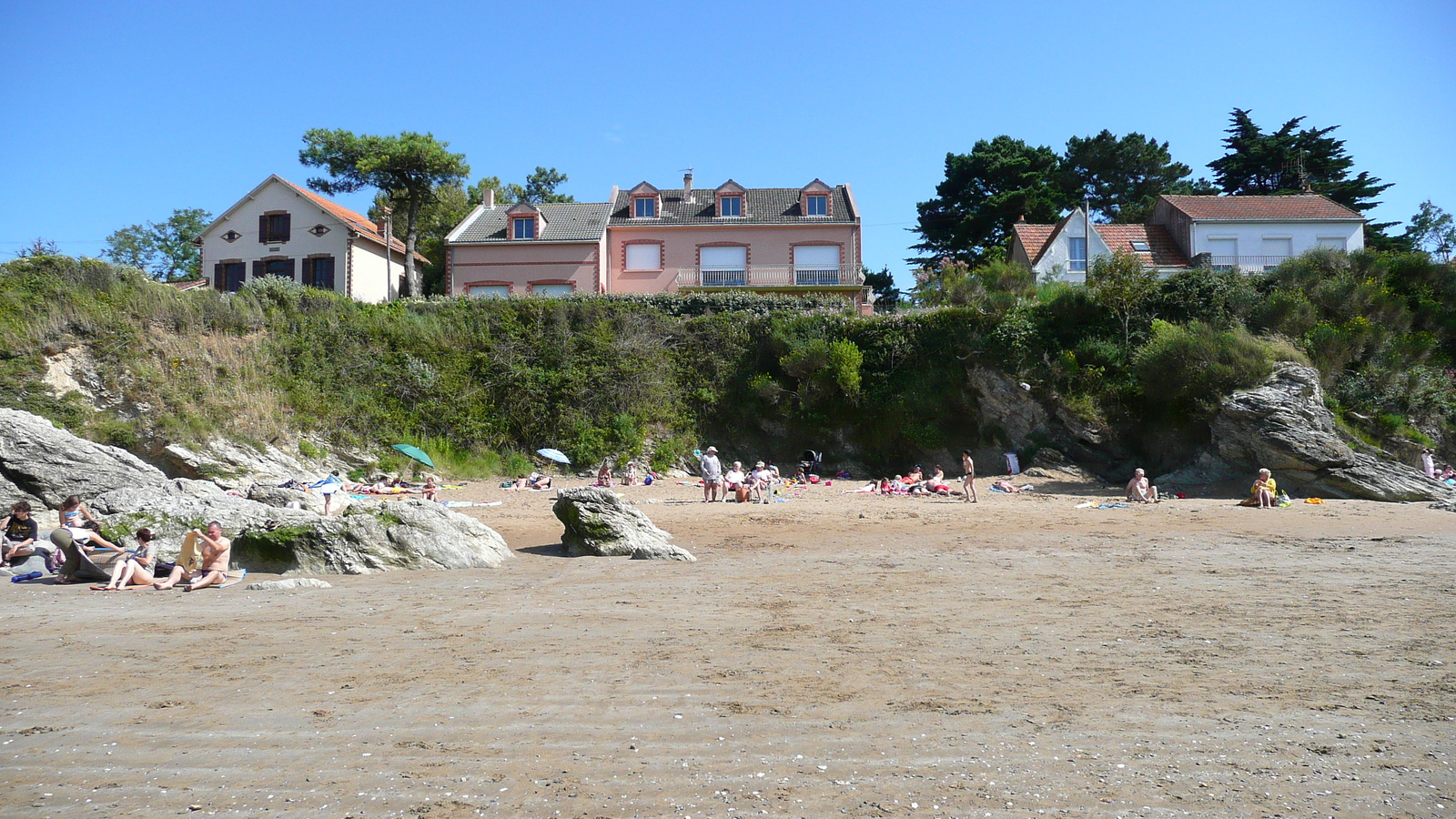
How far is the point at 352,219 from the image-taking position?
117 ft

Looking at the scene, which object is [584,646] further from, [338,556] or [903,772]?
[338,556]

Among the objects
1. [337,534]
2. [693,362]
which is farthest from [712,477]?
[693,362]

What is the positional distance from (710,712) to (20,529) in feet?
36.5

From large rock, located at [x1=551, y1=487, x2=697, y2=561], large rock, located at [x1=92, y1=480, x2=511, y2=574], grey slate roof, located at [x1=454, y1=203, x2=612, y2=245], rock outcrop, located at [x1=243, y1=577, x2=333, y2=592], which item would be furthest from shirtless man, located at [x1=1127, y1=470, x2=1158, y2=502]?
grey slate roof, located at [x1=454, y1=203, x2=612, y2=245]

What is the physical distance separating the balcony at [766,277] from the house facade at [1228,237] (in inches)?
330

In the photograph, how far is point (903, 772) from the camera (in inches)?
152

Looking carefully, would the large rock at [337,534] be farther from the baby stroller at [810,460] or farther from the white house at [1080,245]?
the white house at [1080,245]

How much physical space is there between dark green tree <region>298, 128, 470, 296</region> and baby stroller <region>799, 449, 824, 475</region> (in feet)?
61.0

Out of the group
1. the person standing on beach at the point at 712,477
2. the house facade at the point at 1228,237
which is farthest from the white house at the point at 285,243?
the house facade at the point at 1228,237

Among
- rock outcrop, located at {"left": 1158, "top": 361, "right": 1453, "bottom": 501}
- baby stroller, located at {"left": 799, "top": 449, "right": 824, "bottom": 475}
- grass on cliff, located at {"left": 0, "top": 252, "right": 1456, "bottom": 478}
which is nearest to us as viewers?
rock outcrop, located at {"left": 1158, "top": 361, "right": 1453, "bottom": 501}

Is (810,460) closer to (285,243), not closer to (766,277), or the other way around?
(766,277)

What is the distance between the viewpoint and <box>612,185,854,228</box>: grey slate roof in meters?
34.9

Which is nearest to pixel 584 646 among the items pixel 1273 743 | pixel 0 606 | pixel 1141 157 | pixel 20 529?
pixel 1273 743

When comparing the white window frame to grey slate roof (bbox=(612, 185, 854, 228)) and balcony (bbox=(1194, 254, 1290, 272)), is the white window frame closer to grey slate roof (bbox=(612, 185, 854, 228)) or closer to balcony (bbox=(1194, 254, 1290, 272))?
grey slate roof (bbox=(612, 185, 854, 228))
